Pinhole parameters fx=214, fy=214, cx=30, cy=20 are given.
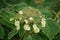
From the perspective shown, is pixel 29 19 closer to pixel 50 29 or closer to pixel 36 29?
pixel 36 29

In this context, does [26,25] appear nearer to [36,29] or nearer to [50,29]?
[36,29]

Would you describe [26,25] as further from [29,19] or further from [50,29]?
[50,29]

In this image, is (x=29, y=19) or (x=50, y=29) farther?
(x=50, y=29)

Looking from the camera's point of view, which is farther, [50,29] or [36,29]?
[50,29]

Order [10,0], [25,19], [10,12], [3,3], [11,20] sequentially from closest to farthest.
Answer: [25,19], [11,20], [10,12], [3,3], [10,0]

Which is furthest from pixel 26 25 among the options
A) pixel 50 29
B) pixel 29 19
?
pixel 50 29

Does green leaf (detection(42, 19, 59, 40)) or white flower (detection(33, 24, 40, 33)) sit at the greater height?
white flower (detection(33, 24, 40, 33))

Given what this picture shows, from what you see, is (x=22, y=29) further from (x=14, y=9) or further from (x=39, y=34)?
(x=14, y=9)

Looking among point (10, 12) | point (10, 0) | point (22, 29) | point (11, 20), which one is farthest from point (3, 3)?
point (22, 29)
